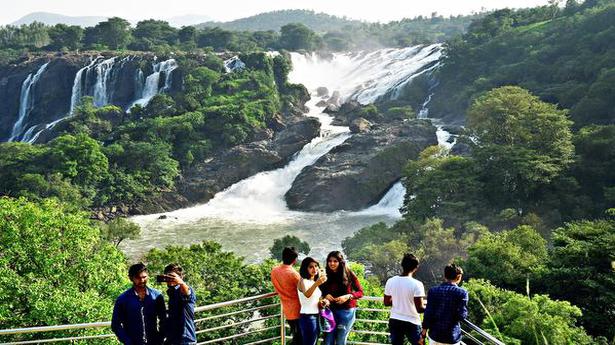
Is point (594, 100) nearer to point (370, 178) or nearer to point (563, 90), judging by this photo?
point (563, 90)

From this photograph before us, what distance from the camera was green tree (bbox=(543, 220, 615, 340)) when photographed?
15961 millimetres

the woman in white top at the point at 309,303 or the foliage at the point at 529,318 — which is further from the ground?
the woman in white top at the point at 309,303

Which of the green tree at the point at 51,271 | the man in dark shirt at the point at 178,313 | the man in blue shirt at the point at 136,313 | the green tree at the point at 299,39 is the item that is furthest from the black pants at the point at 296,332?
the green tree at the point at 299,39

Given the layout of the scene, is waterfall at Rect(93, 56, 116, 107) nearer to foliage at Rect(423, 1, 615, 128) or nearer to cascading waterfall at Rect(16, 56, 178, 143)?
cascading waterfall at Rect(16, 56, 178, 143)

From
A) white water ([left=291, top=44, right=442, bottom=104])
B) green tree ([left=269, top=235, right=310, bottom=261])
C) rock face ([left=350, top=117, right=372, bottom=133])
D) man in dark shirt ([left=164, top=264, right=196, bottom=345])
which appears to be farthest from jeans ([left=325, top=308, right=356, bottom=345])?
white water ([left=291, top=44, right=442, bottom=104])

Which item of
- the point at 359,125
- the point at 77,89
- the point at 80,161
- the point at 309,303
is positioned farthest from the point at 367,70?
the point at 309,303

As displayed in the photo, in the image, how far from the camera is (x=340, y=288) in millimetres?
5832

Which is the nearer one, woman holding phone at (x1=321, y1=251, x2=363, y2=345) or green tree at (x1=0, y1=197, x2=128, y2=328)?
woman holding phone at (x1=321, y1=251, x2=363, y2=345)

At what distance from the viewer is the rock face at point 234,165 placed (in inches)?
1550

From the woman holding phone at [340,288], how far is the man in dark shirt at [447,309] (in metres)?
0.83

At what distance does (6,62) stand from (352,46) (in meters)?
58.1

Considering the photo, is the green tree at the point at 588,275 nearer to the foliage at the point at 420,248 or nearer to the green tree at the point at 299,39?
the foliage at the point at 420,248

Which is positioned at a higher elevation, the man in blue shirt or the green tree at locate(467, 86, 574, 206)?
the man in blue shirt

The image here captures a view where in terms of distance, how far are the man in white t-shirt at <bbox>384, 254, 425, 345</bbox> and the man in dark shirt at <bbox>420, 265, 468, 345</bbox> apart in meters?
0.27
